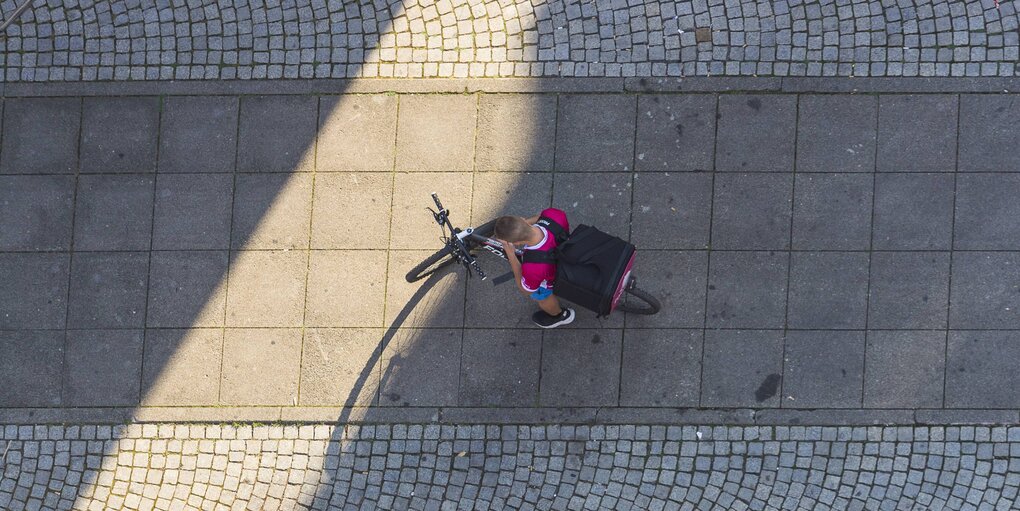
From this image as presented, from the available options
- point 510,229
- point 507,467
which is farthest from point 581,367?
point 510,229

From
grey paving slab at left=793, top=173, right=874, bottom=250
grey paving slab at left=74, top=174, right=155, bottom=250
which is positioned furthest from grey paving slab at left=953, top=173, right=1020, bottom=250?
grey paving slab at left=74, top=174, right=155, bottom=250

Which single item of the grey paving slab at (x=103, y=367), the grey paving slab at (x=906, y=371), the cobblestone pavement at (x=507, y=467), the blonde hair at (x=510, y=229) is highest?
the blonde hair at (x=510, y=229)

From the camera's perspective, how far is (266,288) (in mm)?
7590

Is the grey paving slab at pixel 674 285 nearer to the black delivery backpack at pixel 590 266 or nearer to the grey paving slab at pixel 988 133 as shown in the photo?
the black delivery backpack at pixel 590 266

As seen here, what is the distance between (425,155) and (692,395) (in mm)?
3204

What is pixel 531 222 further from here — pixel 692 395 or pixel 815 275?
pixel 815 275

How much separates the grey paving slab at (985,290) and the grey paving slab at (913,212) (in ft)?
0.82

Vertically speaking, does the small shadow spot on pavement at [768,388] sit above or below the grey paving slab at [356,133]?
below

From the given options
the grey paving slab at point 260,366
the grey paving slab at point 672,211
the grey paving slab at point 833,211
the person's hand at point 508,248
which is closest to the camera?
the person's hand at point 508,248

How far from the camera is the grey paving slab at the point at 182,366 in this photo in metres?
7.54

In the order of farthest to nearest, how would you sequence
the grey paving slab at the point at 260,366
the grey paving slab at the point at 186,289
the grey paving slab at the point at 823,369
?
the grey paving slab at the point at 186,289 → the grey paving slab at the point at 260,366 → the grey paving slab at the point at 823,369

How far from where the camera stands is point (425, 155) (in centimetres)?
762

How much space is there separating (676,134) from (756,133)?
2.31ft

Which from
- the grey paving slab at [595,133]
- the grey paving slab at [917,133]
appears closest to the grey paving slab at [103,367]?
the grey paving slab at [595,133]
